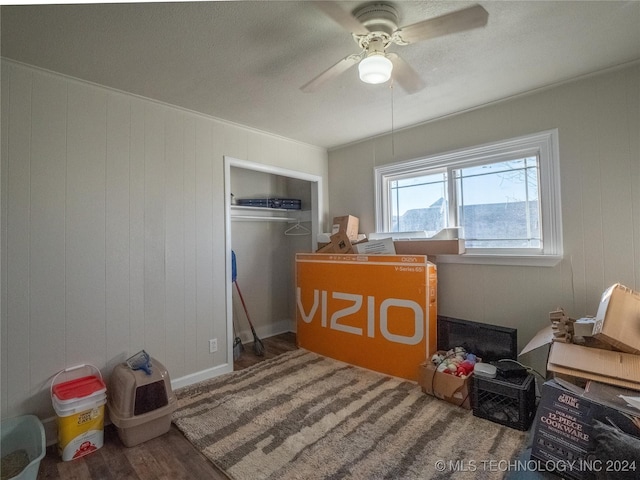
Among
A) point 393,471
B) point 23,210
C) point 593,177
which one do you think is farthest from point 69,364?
point 593,177

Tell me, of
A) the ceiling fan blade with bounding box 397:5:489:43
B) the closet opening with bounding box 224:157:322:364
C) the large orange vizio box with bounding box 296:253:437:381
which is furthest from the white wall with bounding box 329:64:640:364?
the closet opening with bounding box 224:157:322:364

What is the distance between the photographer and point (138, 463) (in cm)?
179

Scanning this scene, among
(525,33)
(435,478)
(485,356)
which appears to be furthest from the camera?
(485,356)

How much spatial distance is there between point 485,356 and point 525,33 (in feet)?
7.37

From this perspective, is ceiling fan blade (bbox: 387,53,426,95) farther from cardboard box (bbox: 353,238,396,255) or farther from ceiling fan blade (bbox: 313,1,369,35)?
cardboard box (bbox: 353,238,396,255)

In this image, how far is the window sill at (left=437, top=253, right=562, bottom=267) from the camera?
2.40 metres

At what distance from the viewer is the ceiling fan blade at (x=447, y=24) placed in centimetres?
124

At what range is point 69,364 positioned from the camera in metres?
2.10

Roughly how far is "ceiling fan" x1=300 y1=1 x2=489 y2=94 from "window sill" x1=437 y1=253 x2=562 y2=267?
1647 millimetres

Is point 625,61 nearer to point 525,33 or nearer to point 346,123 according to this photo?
point 525,33

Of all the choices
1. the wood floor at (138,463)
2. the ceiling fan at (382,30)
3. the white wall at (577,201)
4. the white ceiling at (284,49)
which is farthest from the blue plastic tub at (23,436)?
the white wall at (577,201)

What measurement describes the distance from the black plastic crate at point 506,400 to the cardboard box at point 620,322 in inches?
21.8

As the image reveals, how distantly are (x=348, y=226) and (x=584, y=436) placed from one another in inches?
94.4

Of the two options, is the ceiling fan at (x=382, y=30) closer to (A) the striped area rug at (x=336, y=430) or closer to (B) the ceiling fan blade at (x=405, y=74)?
(B) the ceiling fan blade at (x=405, y=74)
